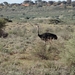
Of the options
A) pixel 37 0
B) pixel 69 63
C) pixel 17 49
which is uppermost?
pixel 69 63

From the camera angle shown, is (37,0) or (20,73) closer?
(20,73)

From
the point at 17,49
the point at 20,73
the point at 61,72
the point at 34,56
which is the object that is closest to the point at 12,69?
the point at 20,73

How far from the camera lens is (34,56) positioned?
14.2 meters

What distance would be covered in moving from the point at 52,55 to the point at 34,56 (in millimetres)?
904

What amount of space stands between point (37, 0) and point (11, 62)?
14253 cm

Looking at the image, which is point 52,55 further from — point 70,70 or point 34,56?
point 70,70

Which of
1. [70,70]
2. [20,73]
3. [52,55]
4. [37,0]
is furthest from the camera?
[37,0]

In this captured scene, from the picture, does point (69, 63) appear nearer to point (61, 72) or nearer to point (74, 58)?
point (74, 58)

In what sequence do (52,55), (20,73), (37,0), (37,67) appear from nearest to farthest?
(20,73) < (37,67) < (52,55) < (37,0)

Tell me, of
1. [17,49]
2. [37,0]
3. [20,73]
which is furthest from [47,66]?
[37,0]

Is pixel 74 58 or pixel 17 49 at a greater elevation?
pixel 74 58

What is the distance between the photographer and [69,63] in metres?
11.6

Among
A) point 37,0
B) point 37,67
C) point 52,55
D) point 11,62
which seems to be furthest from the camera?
point 37,0

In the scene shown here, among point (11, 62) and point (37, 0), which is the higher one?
point (11, 62)
